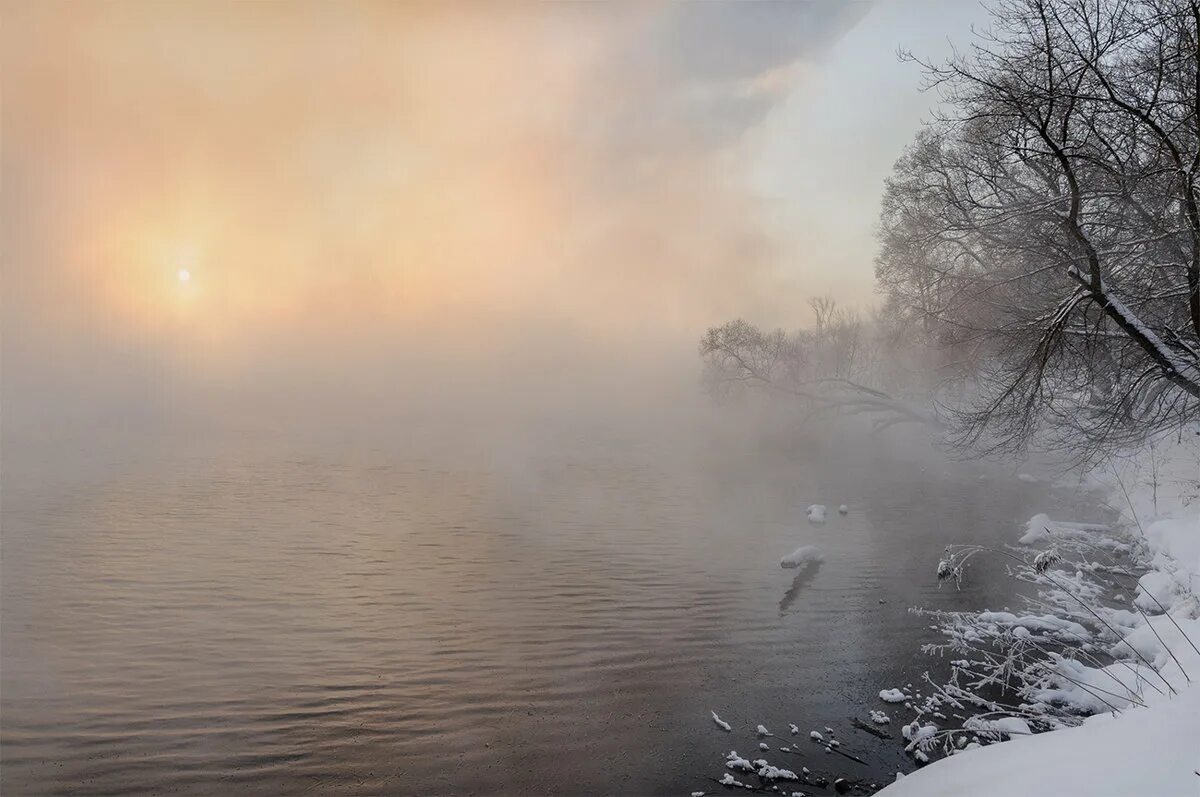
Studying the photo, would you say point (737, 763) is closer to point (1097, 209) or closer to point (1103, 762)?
point (1103, 762)

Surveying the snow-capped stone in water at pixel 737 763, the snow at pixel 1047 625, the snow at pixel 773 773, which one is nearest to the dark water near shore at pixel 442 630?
the snow-capped stone in water at pixel 737 763

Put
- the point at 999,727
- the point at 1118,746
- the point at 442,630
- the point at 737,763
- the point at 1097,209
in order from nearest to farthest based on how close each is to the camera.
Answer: the point at 1118,746 → the point at 737,763 → the point at 999,727 → the point at 1097,209 → the point at 442,630

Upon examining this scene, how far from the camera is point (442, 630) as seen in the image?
484 inches

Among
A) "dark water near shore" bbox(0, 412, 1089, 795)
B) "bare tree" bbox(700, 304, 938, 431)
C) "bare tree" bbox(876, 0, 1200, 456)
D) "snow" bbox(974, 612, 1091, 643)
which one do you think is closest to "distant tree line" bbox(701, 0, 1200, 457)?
"bare tree" bbox(876, 0, 1200, 456)

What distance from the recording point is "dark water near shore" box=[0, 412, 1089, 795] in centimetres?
813

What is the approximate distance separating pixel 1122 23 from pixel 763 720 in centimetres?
1016

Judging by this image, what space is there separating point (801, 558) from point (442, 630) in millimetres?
8961

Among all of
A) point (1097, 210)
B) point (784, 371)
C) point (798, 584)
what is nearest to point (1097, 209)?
point (1097, 210)

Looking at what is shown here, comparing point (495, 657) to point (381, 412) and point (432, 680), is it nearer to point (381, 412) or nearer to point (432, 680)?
point (432, 680)

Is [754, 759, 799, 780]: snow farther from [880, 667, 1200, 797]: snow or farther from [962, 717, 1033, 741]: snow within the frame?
[880, 667, 1200, 797]: snow

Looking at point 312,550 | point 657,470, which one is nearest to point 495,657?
Answer: point 312,550

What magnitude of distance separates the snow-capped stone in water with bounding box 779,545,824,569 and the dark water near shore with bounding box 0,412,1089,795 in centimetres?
46

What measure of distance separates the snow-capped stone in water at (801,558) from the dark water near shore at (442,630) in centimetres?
46

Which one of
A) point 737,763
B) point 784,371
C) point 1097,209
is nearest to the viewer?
point 737,763
